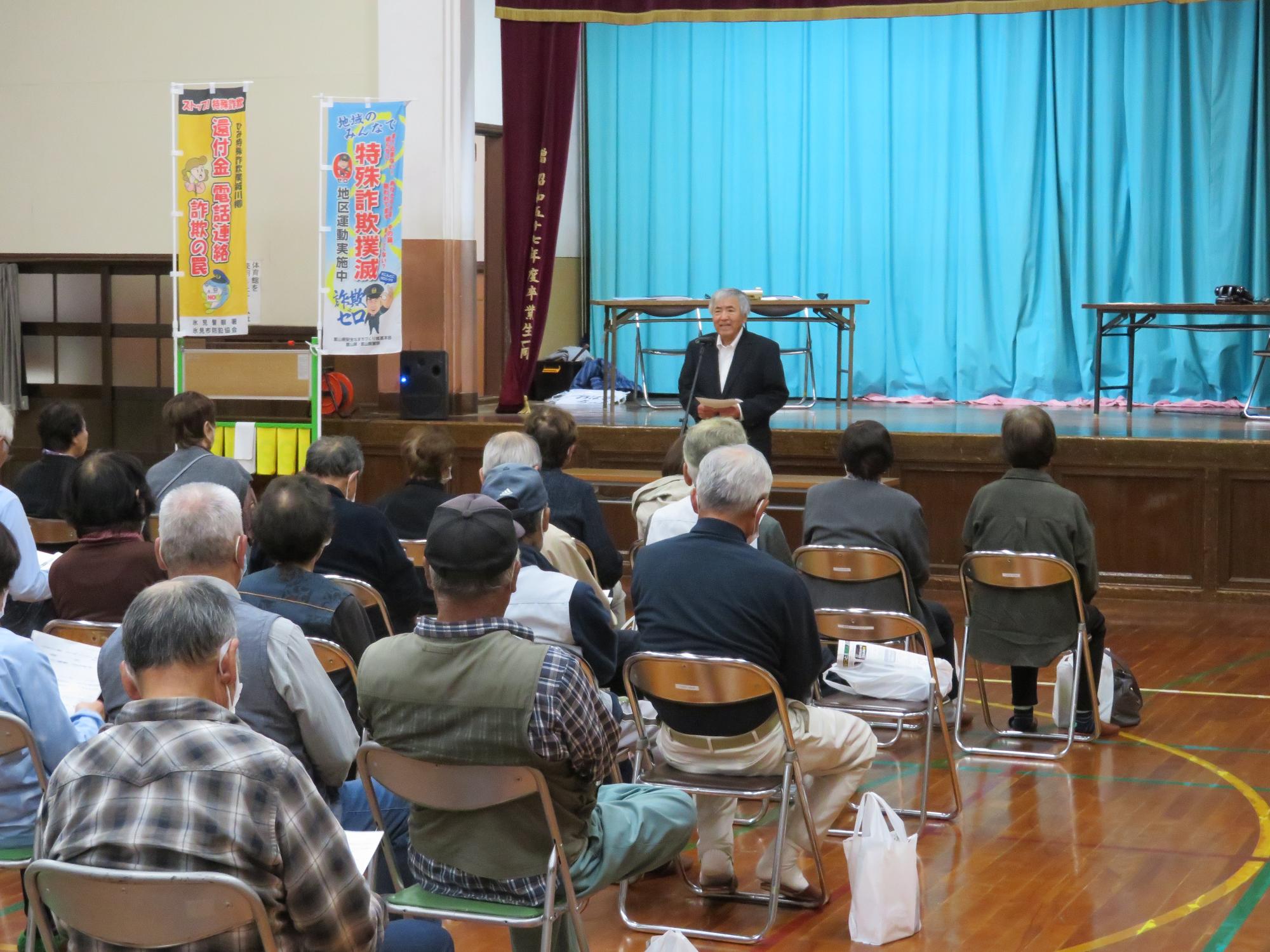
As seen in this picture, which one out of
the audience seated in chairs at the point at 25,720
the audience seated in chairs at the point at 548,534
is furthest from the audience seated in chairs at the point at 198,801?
the audience seated in chairs at the point at 548,534

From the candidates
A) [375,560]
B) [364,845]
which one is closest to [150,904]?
[364,845]

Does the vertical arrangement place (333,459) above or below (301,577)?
above

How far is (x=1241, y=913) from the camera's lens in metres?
3.55

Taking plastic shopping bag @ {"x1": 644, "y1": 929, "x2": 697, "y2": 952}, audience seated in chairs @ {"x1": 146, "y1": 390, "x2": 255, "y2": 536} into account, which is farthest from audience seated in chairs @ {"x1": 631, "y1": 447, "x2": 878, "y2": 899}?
audience seated in chairs @ {"x1": 146, "y1": 390, "x2": 255, "y2": 536}

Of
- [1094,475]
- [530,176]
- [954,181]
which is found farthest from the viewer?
[954,181]

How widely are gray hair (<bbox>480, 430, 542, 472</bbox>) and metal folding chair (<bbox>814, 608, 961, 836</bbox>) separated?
1.03m

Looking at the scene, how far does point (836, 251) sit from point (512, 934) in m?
9.86

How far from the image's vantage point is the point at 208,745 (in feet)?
6.08

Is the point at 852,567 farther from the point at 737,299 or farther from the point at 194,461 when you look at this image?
the point at 737,299

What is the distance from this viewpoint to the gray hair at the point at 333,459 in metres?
4.45

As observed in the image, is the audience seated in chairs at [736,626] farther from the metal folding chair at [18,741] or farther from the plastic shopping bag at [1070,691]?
the plastic shopping bag at [1070,691]

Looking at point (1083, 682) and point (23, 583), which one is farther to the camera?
point (1083, 682)

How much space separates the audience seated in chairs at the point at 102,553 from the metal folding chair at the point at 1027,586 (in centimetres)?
258

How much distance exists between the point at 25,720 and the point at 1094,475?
595 cm
